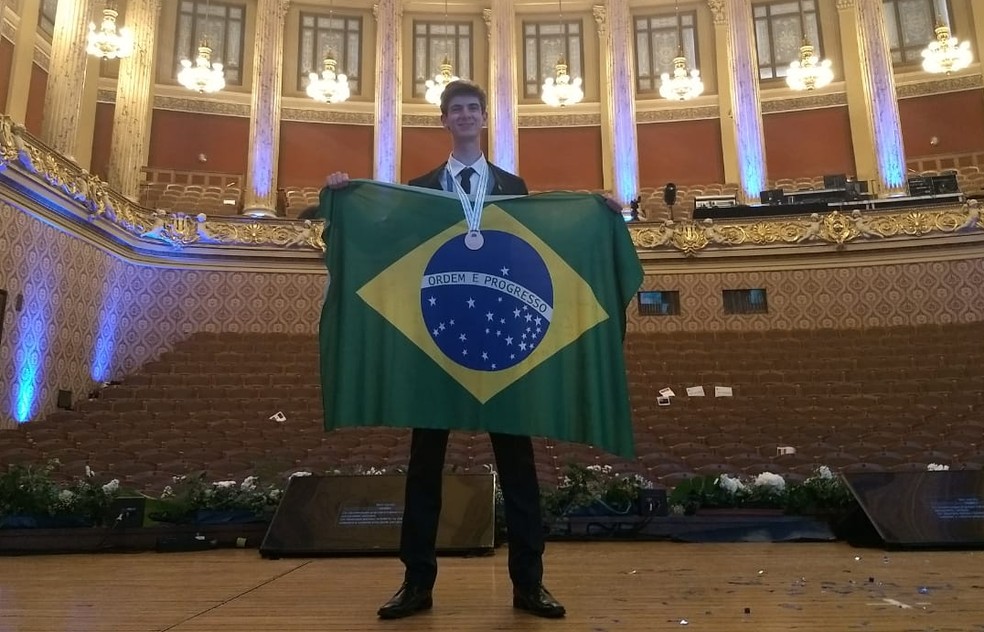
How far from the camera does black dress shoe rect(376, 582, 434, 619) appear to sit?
2.00 m

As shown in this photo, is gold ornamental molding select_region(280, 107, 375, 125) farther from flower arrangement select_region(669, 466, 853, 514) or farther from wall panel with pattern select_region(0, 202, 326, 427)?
flower arrangement select_region(669, 466, 853, 514)

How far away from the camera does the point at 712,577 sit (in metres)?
2.78

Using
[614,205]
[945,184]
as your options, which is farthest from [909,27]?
[614,205]

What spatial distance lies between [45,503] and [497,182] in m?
3.56

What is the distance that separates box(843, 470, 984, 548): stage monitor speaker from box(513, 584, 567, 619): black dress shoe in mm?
2558

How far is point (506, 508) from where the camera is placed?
2.17m

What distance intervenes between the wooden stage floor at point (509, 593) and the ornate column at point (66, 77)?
10.2 metres

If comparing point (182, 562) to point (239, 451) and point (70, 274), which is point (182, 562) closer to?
point (239, 451)

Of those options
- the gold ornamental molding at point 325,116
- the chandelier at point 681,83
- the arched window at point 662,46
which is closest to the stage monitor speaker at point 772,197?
the chandelier at point 681,83

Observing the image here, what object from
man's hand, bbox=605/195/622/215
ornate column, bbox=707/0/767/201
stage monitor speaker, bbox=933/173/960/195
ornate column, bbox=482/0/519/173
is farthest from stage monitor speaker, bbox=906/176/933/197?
man's hand, bbox=605/195/622/215

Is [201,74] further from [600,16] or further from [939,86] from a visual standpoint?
[939,86]

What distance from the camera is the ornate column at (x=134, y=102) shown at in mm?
14266

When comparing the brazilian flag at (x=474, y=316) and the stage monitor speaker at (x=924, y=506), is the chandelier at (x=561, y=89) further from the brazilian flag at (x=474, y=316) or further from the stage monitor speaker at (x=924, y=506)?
the brazilian flag at (x=474, y=316)

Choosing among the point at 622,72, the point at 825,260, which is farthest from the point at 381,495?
the point at 622,72
